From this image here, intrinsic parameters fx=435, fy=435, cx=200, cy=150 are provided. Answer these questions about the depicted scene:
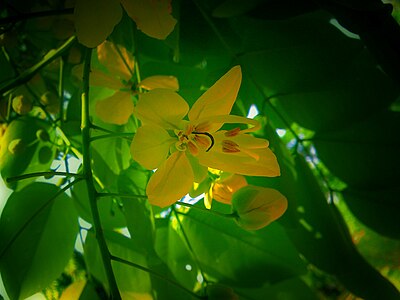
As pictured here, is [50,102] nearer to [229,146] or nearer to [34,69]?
[34,69]

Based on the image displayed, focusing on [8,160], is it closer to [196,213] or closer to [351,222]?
[196,213]

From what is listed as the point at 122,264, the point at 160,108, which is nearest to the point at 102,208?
the point at 122,264

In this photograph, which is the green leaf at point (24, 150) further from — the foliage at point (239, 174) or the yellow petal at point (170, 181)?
the yellow petal at point (170, 181)

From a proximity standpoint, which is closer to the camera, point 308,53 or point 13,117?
point 308,53

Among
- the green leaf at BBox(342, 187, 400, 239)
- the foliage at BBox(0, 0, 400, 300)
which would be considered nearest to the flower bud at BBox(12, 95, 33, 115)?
the foliage at BBox(0, 0, 400, 300)

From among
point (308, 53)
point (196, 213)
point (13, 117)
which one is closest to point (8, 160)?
point (13, 117)

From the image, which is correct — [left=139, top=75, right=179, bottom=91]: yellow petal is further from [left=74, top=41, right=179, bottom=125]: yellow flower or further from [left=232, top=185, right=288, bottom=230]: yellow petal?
[left=232, top=185, right=288, bottom=230]: yellow petal

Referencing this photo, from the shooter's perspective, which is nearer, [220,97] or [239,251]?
[220,97]
